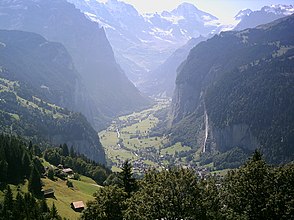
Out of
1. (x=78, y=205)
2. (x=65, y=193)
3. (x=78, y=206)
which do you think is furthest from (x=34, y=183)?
(x=65, y=193)

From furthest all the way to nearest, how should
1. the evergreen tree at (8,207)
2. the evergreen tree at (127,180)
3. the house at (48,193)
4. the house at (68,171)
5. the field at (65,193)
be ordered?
the house at (68,171)
the house at (48,193)
the field at (65,193)
the evergreen tree at (127,180)
the evergreen tree at (8,207)

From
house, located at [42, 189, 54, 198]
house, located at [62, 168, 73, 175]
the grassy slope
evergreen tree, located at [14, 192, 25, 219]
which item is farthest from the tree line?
house, located at [62, 168, 73, 175]

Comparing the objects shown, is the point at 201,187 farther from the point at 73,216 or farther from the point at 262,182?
the point at 73,216

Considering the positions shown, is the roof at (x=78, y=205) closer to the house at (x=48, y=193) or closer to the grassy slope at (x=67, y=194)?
the grassy slope at (x=67, y=194)

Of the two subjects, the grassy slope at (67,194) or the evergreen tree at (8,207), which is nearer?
the evergreen tree at (8,207)

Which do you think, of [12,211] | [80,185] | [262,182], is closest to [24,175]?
[80,185]

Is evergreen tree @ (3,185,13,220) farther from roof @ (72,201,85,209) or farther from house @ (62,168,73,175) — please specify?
house @ (62,168,73,175)

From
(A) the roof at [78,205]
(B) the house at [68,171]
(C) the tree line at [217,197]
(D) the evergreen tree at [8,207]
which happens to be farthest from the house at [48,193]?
(C) the tree line at [217,197]

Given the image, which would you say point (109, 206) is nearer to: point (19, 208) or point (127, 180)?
point (127, 180)

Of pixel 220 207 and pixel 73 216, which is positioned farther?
pixel 73 216
